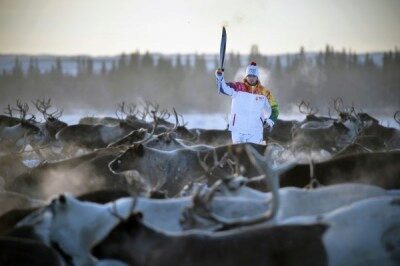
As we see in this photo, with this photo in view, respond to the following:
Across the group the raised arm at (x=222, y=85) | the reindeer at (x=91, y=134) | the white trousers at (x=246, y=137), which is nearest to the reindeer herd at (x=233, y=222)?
the raised arm at (x=222, y=85)

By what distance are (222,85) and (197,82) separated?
8163cm

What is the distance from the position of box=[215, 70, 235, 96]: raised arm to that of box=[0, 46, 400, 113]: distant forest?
A: 60624 mm

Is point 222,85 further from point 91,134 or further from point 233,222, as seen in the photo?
point 91,134

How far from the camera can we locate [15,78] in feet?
311

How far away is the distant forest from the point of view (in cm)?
7900

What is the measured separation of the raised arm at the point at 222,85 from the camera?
9578 millimetres

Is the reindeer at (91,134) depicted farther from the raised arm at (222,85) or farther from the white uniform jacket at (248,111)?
the raised arm at (222,85)

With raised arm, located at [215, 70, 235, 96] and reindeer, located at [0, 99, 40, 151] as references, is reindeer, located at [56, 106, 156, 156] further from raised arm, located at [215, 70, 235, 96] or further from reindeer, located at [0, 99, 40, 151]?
raised arm, located at [215, 70, 235, 96]

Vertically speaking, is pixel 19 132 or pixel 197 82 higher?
pixel 19 132

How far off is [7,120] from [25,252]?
42.3ft

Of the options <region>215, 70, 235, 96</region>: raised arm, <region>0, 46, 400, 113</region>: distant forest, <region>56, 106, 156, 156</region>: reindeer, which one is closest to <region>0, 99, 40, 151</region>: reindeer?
<region>56, 106, 156, 156</region>: reindeer

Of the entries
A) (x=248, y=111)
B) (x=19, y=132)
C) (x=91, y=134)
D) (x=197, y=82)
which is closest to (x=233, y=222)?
(x=248, y=111)

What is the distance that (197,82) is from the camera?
91.1 m

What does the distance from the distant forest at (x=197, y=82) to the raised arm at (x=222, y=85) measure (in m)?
60.6
